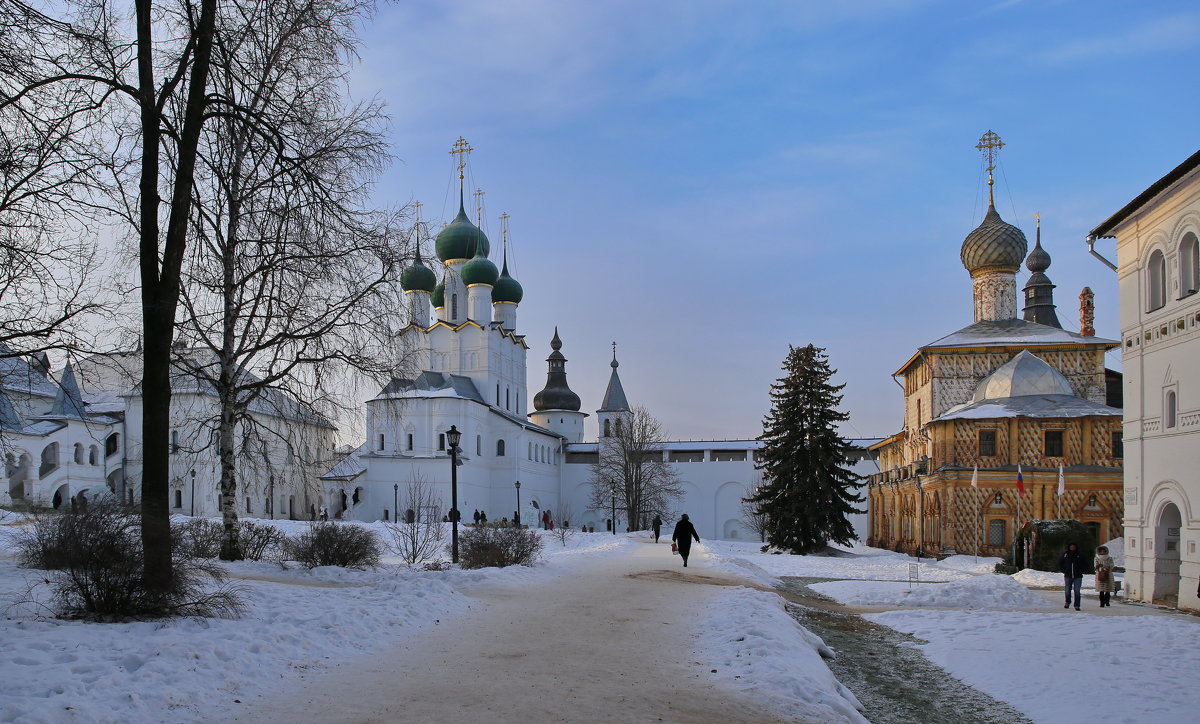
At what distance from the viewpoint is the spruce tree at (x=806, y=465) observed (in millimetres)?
35750

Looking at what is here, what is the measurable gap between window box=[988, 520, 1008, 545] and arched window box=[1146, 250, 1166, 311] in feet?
58.0

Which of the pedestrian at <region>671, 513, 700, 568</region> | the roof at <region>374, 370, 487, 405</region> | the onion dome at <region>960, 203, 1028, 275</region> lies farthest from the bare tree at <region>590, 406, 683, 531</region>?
the pedestrian at <region>671, 513, 700, 568</region>

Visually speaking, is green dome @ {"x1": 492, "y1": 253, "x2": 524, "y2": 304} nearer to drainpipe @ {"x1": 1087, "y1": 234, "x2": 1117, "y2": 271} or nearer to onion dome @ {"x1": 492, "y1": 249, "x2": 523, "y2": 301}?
onion dome @ {"x1": 492, "y1": 249, "x2": 523, "y2": 301}

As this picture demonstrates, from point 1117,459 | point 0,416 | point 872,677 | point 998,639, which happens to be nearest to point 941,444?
point 1117,459

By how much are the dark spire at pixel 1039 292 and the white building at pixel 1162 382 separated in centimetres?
3708

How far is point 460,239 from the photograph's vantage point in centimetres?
6222

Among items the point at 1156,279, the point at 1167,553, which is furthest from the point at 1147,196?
the point at 1167,553

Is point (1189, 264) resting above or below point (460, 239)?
below

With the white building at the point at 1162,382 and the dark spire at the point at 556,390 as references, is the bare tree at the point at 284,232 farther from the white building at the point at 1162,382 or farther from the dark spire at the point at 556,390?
the dark spire at the point at 556,390

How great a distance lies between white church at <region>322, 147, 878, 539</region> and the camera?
187 feet

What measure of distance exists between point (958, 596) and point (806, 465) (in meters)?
19.1

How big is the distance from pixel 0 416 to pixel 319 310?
5.40m

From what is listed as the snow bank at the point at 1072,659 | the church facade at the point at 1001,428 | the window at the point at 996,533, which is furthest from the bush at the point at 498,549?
the window at the point at 996,533

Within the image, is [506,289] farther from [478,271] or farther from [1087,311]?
[1087,311]
